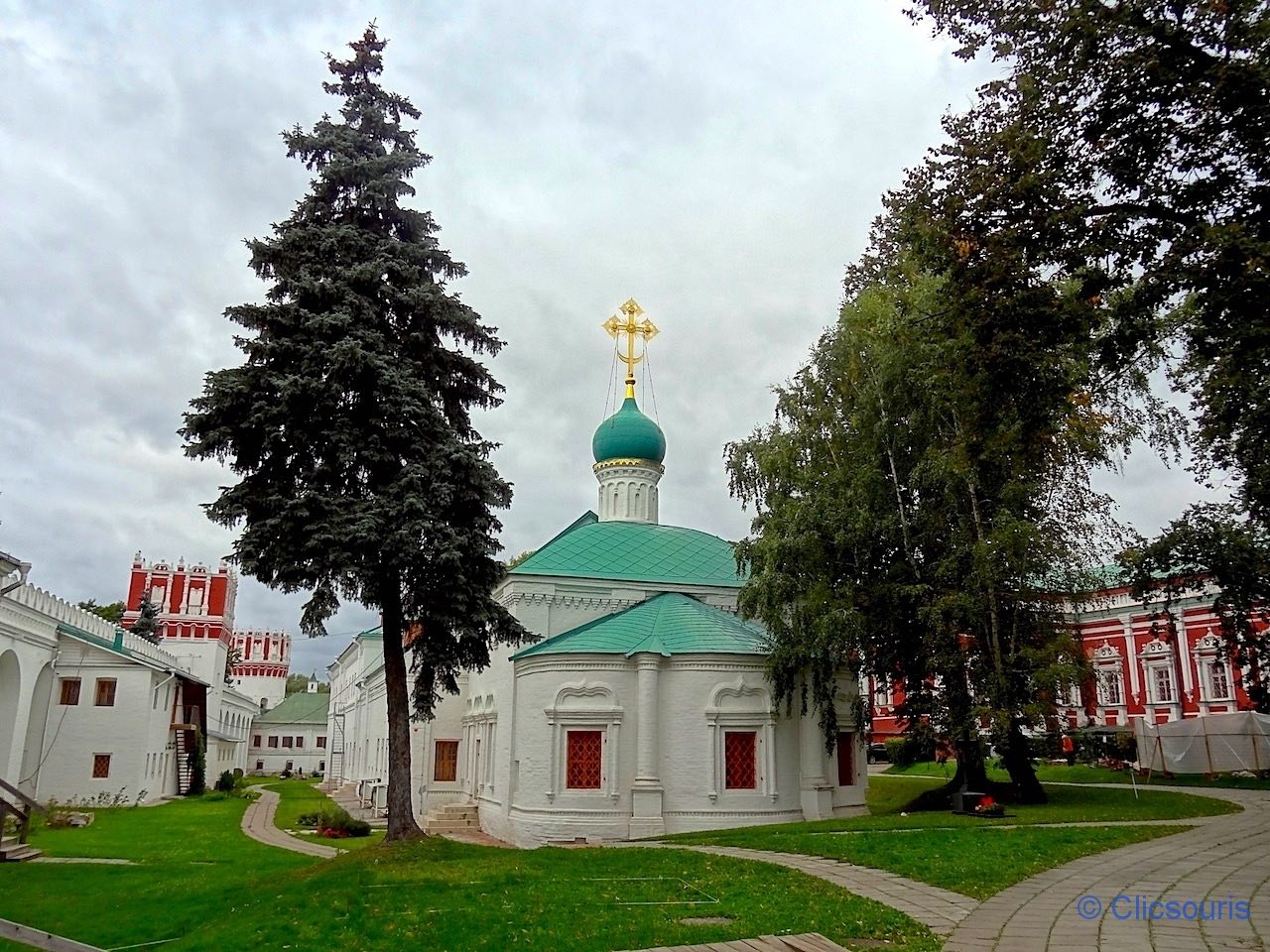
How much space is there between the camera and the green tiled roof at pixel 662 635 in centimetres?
2184

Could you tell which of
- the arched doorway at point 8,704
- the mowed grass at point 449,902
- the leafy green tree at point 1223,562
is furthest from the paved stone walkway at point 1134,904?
the arched doorway at point 8,704

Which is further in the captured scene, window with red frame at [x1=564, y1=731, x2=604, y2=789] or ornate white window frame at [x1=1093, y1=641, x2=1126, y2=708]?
ornate white window frame at [x1=1093, y1=641, x2=1126, y2=708]

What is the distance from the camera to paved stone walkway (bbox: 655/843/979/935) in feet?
28.1

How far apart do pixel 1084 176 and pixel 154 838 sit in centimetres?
2336

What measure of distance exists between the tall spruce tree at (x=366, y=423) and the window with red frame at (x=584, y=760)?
5.86 m

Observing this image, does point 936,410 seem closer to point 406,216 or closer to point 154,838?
point 406,216

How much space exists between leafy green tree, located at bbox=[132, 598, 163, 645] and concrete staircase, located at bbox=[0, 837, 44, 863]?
4045 cm

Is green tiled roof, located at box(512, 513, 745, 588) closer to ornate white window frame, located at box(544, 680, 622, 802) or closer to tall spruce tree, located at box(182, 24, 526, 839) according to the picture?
ornate white window frame, located at box(544, 680, 622, 802)

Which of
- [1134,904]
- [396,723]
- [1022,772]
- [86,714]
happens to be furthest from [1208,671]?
[86,714]

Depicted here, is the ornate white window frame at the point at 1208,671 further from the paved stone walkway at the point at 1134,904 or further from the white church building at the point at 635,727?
the paved stone walkway at the point at 1134,904

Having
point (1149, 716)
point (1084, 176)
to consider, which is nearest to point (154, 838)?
point (1084, 176)

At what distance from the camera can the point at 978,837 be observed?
13.8m

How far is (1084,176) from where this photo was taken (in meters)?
10.9

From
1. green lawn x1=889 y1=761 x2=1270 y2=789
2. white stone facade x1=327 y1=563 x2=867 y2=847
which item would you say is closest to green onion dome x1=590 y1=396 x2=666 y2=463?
white stone facade x1=327 y1=563 x2=867 y2=847
